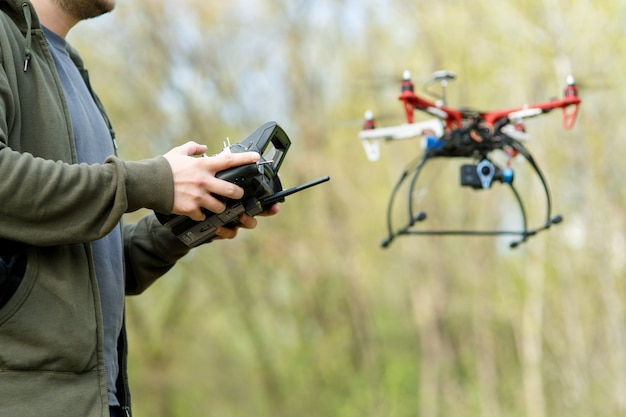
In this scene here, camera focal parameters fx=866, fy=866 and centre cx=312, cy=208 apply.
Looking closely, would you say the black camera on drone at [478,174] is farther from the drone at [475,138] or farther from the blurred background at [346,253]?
the blurred background at [346,253]

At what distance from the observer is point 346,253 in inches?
543

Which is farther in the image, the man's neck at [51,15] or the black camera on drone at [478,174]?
the black camera on drone at [478,174]

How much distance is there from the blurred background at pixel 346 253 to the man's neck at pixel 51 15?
23.0 ft

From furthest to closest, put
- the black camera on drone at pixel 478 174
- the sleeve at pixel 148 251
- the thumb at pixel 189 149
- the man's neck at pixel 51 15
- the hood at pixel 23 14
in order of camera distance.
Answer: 1. the black camera on drone at pixel 478 174
2. the sleeve at pixel 148 251
3. the man's neck at pixel 51 15
4. the hood at pixel 23 14
5. the thumb at pixel 189 149

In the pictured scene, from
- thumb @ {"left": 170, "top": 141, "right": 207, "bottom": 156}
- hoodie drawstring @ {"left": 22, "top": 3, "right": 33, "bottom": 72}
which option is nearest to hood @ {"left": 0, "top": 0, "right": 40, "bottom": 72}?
hoodie drawstring @ {"left": 22, "top": 3, "right": 33, "bottom": 72}

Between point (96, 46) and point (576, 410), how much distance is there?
8.30m

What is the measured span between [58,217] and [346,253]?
478 inches

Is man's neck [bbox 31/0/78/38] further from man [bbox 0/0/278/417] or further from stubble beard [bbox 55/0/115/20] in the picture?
man [bbox 0/0/278/417]

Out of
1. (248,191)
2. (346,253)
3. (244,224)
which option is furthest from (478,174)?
(346,253)

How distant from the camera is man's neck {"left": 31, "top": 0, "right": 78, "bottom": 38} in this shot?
214cm

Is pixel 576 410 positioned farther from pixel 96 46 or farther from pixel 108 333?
pixel 108 333

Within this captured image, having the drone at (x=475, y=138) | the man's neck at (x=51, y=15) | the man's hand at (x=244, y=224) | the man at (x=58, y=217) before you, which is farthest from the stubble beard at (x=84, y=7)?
the drone at (x=475, y=138)

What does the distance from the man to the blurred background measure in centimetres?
725

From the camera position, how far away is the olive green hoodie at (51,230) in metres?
1.69
